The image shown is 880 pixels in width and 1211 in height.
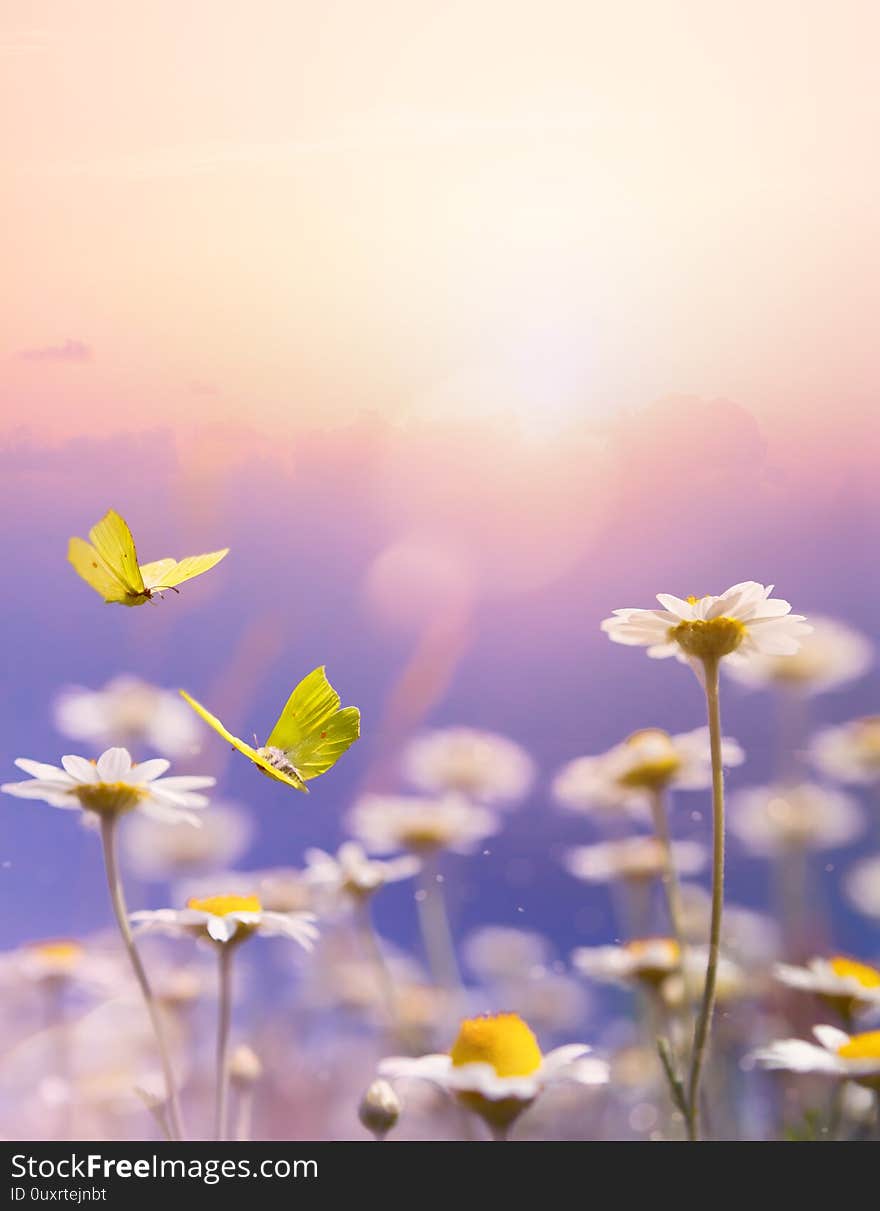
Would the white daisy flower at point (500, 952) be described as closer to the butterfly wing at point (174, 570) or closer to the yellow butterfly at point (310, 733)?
the yellow butterfly at point (310, 733)

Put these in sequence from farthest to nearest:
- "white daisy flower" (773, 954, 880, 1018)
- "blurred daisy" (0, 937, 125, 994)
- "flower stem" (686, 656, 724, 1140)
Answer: "blurred daisy" (0, 937, 125, 994) < "white daisy flower" (773, 954, 880, 1018) < "flower stem" (686, 656, 724, 1140)

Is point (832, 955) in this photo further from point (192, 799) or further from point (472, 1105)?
point (192, 799)

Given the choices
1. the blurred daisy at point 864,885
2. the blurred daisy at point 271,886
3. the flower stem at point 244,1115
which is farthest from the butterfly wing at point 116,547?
the blurred daisy at point 864,885

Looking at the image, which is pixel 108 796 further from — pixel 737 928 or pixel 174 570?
pixel 737 928

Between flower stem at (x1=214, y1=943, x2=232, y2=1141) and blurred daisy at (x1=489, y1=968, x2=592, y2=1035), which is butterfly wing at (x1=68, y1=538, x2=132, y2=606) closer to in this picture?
flower stem at (x1=214, y1=943, x2=232, y2=1141)

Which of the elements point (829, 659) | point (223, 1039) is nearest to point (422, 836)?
point (223, 1039)

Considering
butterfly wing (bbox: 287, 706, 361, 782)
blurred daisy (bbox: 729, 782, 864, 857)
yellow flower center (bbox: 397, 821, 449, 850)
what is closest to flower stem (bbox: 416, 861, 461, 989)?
yellow flower center (bbox: 397, 821, 449, 850)
